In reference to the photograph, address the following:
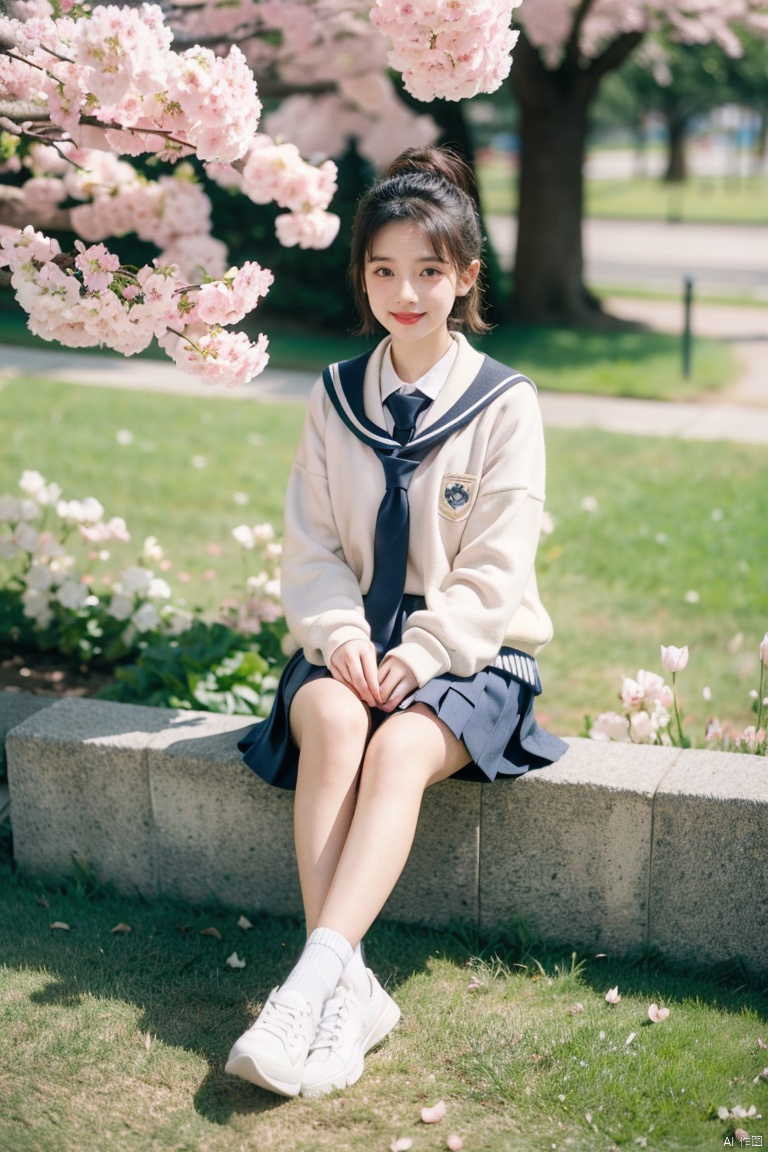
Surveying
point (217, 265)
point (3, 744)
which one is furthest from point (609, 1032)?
point (217, 265)

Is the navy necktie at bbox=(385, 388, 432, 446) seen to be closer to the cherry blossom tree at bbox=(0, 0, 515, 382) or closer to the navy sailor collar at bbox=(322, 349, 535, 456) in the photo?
the navy sailor collar at bbox=(322, 349, 535, 456)

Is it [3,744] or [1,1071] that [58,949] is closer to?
[1,1071]

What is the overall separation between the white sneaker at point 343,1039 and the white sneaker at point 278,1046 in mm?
27

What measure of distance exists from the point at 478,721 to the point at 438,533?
1.31ft

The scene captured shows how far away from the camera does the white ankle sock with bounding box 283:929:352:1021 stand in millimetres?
2291

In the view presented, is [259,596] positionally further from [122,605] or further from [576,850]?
[576,850]

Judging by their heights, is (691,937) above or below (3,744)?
below

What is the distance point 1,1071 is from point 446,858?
984mm

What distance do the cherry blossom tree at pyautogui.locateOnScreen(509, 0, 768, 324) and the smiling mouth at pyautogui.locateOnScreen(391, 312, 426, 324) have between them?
798 centimetres

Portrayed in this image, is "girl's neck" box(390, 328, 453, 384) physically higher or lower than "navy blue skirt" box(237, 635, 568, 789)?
higher

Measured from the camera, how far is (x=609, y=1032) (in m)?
2.45

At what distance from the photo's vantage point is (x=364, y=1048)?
236cm

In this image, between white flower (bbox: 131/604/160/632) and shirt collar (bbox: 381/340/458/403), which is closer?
shirt collar (bbox: 381/340/458/403)

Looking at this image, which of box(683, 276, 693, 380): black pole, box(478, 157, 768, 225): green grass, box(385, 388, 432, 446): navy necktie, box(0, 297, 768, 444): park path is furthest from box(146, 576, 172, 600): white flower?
box(478, 157, 768, 225): green grass
